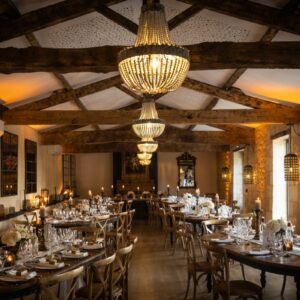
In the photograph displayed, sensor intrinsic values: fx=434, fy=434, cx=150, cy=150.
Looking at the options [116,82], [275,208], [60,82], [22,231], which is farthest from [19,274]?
[275,208]

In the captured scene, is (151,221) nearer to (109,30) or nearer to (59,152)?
(59,152)

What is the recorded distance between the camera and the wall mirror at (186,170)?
778 inches

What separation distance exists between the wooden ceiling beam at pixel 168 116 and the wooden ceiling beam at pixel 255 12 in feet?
13.3

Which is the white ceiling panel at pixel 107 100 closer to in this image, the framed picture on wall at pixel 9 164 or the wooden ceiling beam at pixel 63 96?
the wooden ceiling beam at pixel 63 96

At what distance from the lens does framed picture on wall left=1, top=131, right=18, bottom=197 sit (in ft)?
31.1

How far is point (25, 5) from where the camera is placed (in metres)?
5.64

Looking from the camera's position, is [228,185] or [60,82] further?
[228,185]

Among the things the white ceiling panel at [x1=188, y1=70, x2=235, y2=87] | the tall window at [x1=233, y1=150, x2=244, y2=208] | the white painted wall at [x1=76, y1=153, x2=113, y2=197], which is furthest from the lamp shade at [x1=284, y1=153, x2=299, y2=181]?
the white painted wall at [x1=76, y1=153, x2=113, y2=197]

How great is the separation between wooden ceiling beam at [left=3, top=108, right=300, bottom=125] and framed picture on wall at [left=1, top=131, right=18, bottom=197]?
639 millimetres

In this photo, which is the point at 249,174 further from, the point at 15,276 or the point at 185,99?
the point at 15,276

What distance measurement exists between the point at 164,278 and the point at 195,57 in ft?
11.5

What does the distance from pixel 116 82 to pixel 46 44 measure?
3150mm

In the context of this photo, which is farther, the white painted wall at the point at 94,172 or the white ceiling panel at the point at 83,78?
the white painted wall at the point at 94,172

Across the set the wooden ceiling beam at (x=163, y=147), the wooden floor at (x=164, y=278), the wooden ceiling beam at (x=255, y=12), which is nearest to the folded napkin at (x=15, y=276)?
the wooden floor at (x=164, y=278)
